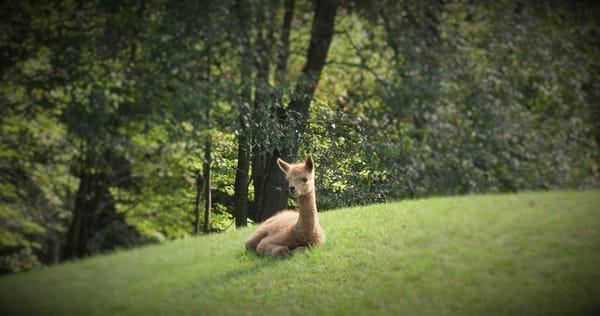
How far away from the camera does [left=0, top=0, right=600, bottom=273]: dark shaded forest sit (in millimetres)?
5555

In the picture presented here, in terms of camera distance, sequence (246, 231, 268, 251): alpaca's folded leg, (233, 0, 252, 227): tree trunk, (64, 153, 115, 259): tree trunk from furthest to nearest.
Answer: (246, 231, 268, 251): alpaca's folded leg, (233, 0, 252, 227): tree trunk, (64, 153, 115, 259): tree trunk

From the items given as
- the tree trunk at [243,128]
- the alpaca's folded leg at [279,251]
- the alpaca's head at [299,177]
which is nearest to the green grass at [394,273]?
the alpaca's folded leg at [279,251]

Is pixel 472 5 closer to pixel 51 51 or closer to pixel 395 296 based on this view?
pixel 395 296

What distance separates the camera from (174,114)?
248 inches

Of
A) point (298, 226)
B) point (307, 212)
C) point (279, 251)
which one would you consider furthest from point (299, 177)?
point (279, 251)

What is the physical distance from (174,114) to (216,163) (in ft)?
4.17

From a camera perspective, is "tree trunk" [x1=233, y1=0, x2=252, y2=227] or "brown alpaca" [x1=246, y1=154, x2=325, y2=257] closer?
"tree trunk" [x1=233, y1=0, x2=252, y2=227]

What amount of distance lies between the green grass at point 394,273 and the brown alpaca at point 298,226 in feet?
0.71

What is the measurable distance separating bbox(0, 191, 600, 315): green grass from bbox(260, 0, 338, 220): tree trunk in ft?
4.50

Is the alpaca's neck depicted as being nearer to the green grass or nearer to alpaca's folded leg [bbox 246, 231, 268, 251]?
the green grass

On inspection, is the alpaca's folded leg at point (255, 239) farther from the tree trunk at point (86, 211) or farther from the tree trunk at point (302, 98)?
the tree trunk at point (86, 211)

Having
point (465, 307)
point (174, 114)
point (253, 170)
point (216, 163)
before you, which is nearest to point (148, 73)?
point (174, 114)

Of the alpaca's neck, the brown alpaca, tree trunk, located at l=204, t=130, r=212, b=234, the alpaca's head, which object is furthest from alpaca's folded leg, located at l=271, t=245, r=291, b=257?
tree trunk, located at l=204, t=130, r=212, b=234

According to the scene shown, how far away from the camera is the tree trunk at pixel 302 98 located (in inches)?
256
